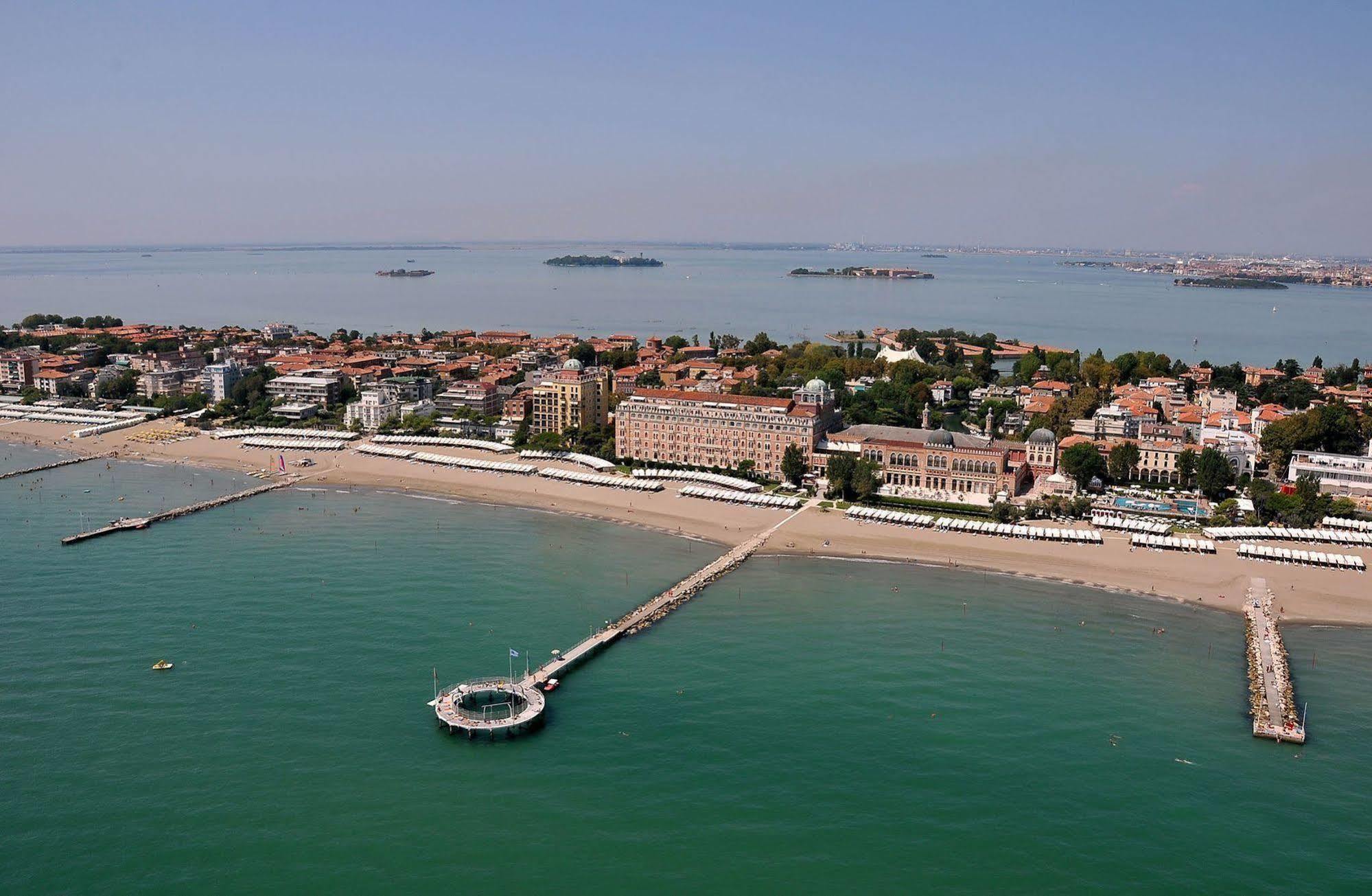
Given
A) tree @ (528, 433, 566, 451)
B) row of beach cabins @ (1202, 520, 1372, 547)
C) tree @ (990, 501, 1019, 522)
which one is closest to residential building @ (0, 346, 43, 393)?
tree @ (528, 433, 566, 451)

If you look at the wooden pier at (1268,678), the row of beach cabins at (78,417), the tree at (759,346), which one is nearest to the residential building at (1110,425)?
the wooden pier at (1268,678)

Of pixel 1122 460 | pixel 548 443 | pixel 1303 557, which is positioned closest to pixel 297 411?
pixel 548 443

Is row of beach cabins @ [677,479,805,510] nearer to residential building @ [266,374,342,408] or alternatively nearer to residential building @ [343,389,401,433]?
residential building @ [343,389,401,433]

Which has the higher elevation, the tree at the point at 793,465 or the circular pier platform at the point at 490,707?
the tree at the point at 793,465

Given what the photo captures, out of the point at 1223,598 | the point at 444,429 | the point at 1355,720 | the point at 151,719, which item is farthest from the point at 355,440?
the point at 1355,720

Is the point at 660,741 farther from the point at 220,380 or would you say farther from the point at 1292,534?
the point at 220,380

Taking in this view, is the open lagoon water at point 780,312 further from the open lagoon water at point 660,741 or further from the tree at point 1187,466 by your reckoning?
the open lagoon water at point 660,741

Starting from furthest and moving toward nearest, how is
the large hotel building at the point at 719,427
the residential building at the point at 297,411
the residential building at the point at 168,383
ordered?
the residential building at the point at 168,383 → the residential building at the point at 297,411 → the large hotel building at the point at 719,427

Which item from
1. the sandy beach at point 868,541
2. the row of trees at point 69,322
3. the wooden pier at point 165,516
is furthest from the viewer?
the row of trees at point 69,322
